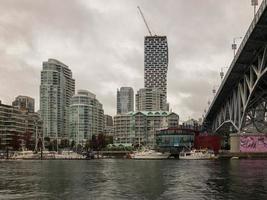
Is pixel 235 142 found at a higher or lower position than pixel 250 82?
lower

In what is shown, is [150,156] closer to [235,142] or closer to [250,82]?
[235,142]

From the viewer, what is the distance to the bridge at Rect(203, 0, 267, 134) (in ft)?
277

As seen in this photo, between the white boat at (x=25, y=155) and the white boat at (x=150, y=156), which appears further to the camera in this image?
the white boat at (x=25, y=155)

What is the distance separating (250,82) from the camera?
108 meters

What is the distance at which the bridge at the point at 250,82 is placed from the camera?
84581 millimetres

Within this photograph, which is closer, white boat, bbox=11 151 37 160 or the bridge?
the bridge

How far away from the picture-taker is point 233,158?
13875cm

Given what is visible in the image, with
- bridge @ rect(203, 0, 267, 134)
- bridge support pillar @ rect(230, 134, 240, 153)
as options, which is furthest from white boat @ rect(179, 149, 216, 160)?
bridge support pillar @ rect(230, 134, 240, 153)

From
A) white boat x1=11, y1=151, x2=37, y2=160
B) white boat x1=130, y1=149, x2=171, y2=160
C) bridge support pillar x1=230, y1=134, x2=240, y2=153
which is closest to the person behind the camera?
bridge support pillar x1=230, y1=134, x2=240, y2=153

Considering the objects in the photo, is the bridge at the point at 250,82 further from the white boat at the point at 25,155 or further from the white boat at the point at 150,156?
the white boat at the point at 25,155

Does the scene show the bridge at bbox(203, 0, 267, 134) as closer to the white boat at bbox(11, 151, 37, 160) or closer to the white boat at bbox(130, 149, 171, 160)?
the white boat at bbox(130, 149, 171, 160)

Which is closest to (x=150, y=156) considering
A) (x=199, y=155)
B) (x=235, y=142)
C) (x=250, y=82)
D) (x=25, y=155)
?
(x=199, y=155)

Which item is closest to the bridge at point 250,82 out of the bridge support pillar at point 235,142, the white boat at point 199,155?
the bridge support pillar at point 235,142

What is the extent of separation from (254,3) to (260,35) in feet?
25.6
